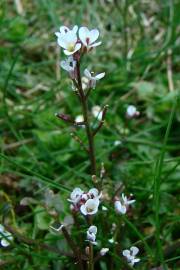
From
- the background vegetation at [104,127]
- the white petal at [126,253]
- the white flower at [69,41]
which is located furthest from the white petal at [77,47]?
the white petal at [126,253]

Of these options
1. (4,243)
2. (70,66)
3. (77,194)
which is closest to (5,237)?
Answer: (4,243)

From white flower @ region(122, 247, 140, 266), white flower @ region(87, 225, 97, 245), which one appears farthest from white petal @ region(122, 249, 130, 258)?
white flower @ region(87, 225, 97, 245)

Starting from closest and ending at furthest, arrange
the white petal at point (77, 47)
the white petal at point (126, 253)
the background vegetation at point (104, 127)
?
the white petal at point (77, 47) → the white petal at point (126, 253) → the background vegetation at point (104, 127)

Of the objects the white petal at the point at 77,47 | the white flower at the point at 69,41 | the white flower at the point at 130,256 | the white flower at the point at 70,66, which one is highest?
the white flower at the point at 69,41

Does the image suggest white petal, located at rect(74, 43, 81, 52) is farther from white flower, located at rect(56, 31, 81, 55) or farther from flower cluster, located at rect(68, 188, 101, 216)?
flower cluster, located at rect(68, 188, 101, 216)

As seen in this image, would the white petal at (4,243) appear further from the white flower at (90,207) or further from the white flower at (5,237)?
the white flower at (90,207)

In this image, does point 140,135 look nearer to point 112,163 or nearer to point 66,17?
point 112,163

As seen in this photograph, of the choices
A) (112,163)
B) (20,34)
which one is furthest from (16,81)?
(112,163)
